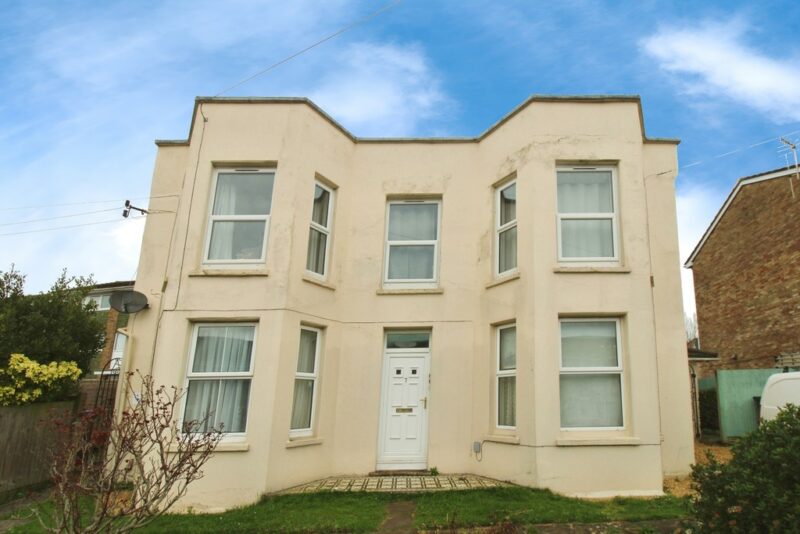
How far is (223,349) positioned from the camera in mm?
8531

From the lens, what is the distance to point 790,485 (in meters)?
4.22

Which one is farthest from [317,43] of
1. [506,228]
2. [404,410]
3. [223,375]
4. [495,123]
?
[404,410]

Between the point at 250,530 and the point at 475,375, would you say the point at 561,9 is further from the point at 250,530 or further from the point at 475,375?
the point at 250,530

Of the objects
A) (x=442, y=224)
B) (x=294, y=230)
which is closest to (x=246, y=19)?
(x=294, y=230)

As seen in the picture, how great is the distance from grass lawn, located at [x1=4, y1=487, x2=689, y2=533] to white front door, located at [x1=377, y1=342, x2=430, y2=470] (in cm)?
165

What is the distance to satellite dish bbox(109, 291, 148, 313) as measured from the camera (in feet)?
29.5

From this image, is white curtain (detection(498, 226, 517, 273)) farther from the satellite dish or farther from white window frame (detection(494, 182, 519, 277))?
the satellite dish

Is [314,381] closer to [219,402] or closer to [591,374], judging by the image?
[219,402]

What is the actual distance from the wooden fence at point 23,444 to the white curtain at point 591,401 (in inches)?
343

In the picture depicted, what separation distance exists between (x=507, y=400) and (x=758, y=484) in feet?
15.3

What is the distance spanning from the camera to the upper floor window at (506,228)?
9.49 m

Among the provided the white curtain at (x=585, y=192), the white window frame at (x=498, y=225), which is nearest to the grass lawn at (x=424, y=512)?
the white window frame at (x=498, y=225)

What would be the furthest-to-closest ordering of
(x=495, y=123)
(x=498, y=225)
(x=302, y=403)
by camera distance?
1. (x=495, y=123)
2. (x=498, y=225)
3. (x=302, y=403)

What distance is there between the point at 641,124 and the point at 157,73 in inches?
375
